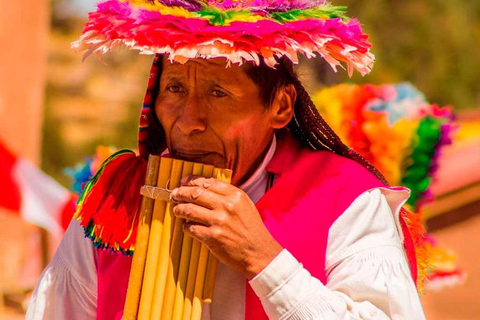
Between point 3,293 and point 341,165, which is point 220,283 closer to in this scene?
point 341,165

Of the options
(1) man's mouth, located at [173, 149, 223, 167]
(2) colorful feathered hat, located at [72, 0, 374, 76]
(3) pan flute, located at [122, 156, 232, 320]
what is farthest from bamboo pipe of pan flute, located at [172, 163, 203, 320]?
(2) colorful feathered hat, located at [72, 0, 374, 76]

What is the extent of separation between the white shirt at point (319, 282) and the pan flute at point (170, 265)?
0.14 m

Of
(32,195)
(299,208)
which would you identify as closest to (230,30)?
Result: (299,208)

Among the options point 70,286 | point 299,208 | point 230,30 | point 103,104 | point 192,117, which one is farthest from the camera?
point 103,104

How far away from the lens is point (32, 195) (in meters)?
5.46

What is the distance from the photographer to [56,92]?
14.3 meters

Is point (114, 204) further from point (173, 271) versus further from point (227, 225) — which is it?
point (227, 225)

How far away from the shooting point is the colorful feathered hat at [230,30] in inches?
85.6

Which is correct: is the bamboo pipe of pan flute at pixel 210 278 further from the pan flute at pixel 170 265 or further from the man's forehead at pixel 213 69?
the man's forehead at pixel 213 69

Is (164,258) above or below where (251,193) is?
below

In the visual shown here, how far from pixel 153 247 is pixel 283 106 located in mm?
550

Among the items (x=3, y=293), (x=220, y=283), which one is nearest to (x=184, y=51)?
(x=220, y=283)

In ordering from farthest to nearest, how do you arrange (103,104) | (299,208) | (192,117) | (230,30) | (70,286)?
(103,104)
(70,286)
(299,208)
(192,117)
(230,30)

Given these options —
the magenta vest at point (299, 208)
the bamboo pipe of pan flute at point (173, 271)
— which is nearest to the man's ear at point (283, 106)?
the magenta vest at point (299, 208)
